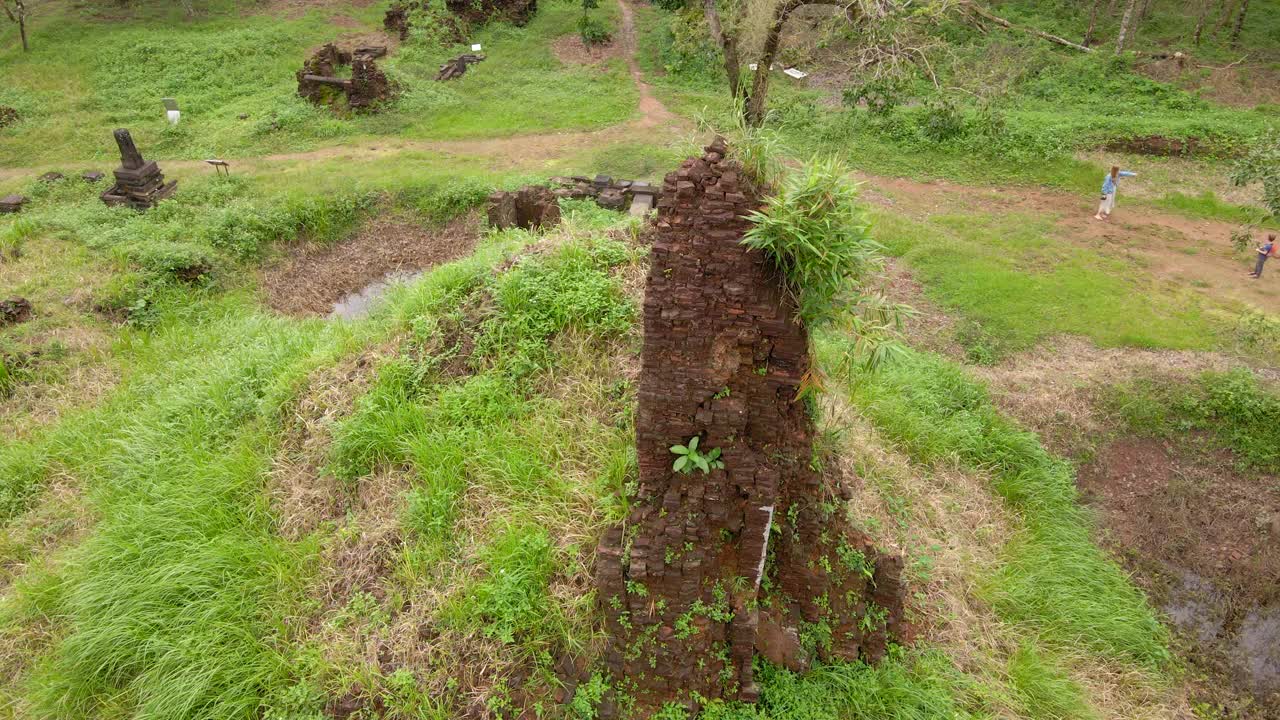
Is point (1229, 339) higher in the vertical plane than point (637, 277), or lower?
lower

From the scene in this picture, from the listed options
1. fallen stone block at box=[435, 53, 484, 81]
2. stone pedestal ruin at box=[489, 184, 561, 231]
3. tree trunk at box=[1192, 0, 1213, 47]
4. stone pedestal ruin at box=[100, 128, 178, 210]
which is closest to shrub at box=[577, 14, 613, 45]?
fallen stone block at box=[435, 53, 484, 81]

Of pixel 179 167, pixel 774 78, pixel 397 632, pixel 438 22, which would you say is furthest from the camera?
pixel 438 22

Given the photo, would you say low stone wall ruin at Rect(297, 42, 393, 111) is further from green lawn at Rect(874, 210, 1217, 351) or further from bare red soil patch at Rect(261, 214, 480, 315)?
green lawn at Rect(874, 210, 1217, 351)

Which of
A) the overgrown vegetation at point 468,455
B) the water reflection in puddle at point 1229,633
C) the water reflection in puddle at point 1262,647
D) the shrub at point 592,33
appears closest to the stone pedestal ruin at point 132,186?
the overgrown vegetation at point 468,455

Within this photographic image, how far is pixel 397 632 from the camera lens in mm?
5910

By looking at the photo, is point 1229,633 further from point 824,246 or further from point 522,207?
point 522,207

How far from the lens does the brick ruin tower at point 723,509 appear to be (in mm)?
4668

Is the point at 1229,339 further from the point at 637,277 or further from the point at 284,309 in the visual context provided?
the point at 284,309

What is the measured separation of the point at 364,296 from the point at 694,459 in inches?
400

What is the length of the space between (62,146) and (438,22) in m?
11.7

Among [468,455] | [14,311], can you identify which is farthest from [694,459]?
[14,311]

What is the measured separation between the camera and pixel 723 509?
5.15 metres

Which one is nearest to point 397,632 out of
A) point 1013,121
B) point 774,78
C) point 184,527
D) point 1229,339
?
point 184,527

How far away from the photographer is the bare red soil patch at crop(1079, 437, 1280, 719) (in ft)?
23.4
